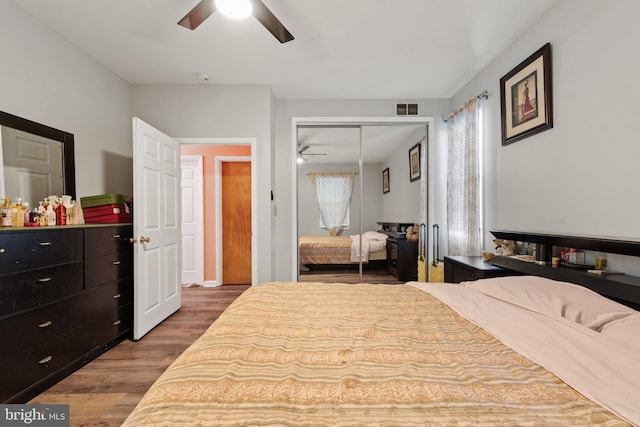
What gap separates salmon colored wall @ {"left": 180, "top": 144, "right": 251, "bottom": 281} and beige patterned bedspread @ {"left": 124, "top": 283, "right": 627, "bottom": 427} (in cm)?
350

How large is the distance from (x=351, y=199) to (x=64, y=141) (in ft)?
9.91

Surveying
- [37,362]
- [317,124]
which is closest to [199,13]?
[317,124]

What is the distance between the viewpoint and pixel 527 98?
2324 millimetres

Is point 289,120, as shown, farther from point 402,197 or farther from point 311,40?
point 402,197

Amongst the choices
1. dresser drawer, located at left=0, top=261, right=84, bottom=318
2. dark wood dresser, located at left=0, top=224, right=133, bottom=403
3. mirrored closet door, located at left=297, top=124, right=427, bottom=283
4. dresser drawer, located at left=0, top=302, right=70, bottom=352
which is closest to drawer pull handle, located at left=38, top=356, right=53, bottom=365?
dark wood dresser, located at left=0, top=224, right=133, bottom=403

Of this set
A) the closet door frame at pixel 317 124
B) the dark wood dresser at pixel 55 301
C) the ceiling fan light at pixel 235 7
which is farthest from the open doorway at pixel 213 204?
the ceiling fan light at pixel 235 7

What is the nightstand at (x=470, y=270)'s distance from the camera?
220cm

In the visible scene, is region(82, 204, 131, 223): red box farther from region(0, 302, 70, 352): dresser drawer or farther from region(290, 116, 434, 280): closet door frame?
region(290, 116, 434, 280): closet door frame

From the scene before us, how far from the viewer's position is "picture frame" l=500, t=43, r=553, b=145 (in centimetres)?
211

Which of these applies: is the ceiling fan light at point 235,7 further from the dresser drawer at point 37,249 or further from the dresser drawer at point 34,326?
the dresser drawer at point 34,326

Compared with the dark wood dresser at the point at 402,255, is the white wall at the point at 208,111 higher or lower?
higher

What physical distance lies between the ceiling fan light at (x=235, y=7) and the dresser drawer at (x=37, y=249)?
187 cm

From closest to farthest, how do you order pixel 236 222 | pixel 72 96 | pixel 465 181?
pixel 72 96 < pixel 465 181 < pixel 236 222

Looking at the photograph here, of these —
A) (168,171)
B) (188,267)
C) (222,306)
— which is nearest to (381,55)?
(168,171)
